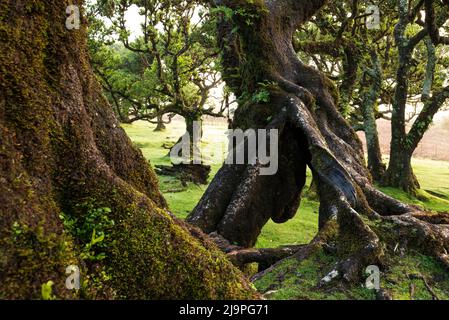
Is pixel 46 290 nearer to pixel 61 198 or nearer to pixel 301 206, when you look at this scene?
pixel 61 198

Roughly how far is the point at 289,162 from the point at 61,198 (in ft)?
21.7

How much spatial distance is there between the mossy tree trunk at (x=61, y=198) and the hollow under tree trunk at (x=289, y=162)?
2853 millimetres

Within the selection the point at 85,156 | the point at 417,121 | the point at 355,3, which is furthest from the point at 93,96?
the point at 417,121

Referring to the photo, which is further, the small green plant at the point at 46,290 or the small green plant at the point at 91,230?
the small green plant at the point at 91,230

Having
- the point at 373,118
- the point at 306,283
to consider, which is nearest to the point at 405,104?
the point at 373,118

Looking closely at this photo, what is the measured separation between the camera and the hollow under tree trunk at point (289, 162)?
6.59m

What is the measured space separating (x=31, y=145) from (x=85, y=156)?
20.9 inches

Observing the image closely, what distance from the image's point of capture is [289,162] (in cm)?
945

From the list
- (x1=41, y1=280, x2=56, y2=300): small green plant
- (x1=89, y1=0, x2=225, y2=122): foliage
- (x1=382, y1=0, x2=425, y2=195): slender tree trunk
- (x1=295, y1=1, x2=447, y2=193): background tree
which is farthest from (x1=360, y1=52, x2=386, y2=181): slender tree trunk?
(x1=41, y1=280, x2=56, y2=300): small green plant

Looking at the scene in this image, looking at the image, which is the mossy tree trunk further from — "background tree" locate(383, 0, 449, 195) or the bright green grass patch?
"background tree" locate(383, 0, 449, 195)

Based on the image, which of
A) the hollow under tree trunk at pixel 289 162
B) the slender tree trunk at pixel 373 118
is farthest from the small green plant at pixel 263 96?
the slender tree trunk at pixel 373 118

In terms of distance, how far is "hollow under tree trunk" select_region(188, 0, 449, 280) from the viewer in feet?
21.6

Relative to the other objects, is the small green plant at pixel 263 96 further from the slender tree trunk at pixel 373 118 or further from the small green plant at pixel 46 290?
the slender tree trunk at pixel 373 118
